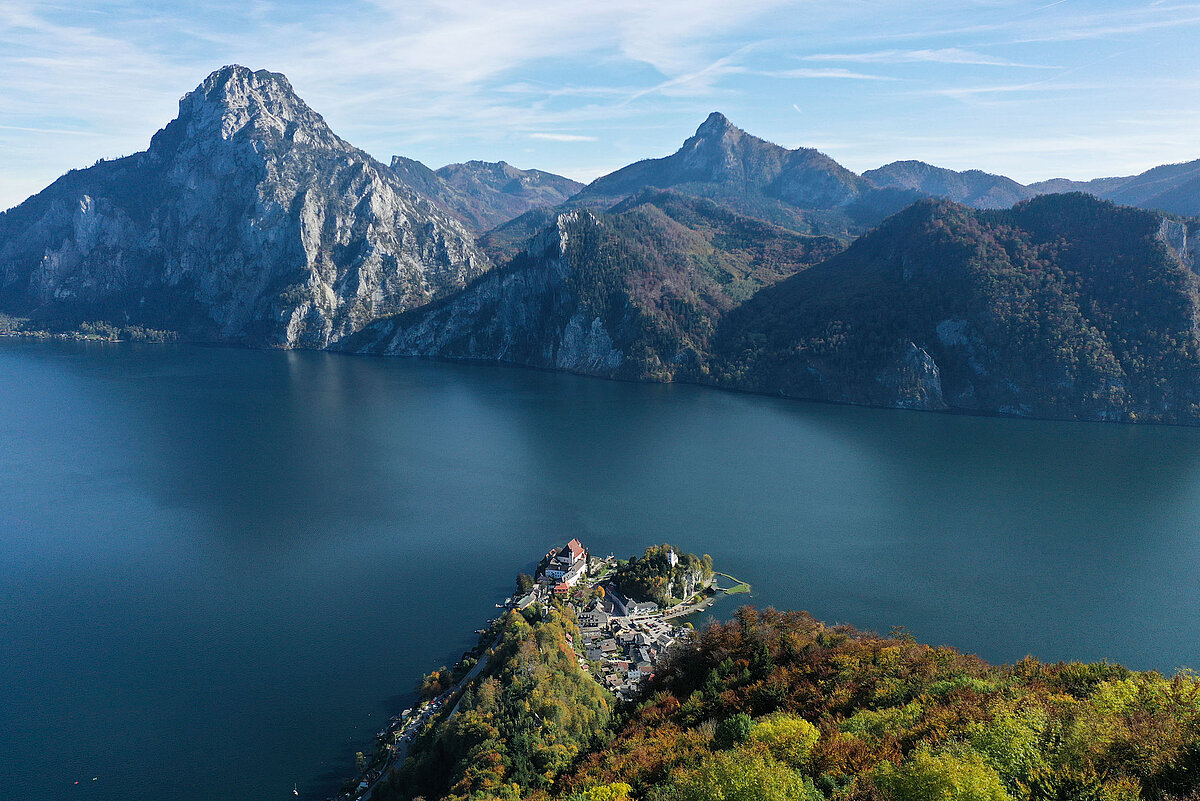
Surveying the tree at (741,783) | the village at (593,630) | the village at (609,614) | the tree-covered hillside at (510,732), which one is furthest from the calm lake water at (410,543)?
the tree at (741,783)

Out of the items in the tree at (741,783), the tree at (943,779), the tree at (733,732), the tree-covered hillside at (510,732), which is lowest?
the tree-covered hillside at (510,732)

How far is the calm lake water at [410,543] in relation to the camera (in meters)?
38.1

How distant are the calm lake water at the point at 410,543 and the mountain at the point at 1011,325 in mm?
11168

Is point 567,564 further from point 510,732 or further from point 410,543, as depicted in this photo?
point 510,732

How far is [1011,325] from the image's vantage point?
4919 inches

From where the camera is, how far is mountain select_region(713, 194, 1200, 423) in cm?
11519

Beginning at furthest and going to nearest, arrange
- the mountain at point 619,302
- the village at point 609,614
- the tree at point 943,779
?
the mountain at point 619,302
the village at point 609,614
the tree at point 943,779

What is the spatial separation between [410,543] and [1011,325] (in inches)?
4681

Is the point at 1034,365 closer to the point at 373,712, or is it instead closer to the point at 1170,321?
the point at 1170,321

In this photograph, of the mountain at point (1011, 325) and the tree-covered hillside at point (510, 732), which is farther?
the mountain at point (1011, 325)

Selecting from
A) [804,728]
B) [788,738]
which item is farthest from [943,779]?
[804,728]

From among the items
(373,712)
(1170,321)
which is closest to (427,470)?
(373,712)

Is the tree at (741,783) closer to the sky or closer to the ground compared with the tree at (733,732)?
closer to the sky

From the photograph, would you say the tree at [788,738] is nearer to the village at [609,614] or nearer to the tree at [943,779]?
the tree at [943,779]
